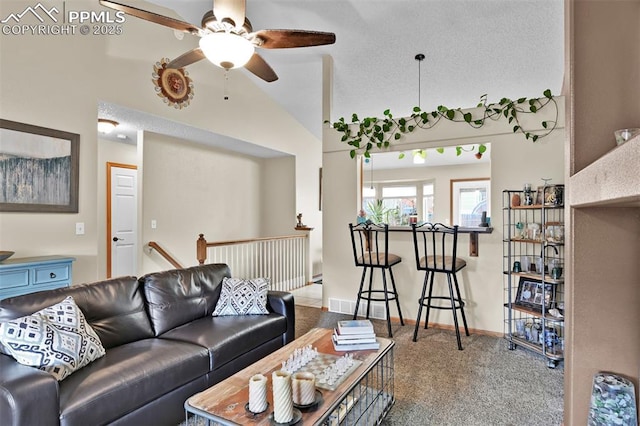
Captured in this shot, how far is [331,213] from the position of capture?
445 cm

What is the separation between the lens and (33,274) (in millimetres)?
2826

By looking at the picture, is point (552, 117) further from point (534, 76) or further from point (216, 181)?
point (216, 181)

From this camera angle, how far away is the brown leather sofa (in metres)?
1.48

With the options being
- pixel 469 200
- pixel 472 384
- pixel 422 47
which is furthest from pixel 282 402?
pixel 469 200

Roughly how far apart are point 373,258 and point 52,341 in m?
2.81

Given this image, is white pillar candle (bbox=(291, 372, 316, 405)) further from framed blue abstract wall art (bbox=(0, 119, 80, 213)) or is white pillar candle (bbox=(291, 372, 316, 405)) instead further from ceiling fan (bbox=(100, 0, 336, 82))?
framed blue abstract wall art (bbox=(0, 119, 80, 213))

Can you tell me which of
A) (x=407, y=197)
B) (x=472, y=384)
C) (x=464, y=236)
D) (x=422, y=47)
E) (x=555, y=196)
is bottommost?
(x=472, y=384)

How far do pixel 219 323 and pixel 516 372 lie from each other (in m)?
2.34

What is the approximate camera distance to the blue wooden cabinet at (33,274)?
2666 millimetres

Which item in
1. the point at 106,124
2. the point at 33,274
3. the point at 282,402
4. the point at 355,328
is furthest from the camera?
the point at 106,124

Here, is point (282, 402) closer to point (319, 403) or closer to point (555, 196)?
point (319, 403)

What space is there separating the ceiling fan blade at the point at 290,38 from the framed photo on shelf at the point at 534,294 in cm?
270

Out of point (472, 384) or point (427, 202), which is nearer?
point (472, 384)

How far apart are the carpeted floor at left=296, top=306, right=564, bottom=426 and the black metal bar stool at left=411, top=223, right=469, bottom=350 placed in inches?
7.9
